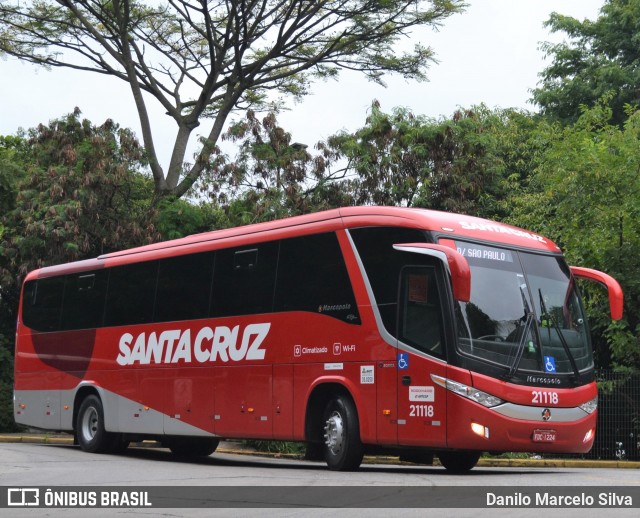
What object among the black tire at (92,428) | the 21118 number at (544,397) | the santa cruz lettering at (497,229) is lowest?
the black tire at (92,428)

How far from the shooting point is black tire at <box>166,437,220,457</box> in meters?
21.0

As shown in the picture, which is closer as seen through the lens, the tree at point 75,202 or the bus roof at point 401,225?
the bus roof at point 401,225

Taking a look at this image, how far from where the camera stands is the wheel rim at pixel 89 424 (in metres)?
21.6

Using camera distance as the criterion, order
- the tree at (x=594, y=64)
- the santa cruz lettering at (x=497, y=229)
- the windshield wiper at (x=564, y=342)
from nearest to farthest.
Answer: the windshield wiper at (x=564, y=342)
the santa cruz lettering at (x=497, y=229)
the tree at (x=594, y=64)

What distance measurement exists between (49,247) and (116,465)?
43.5 ft

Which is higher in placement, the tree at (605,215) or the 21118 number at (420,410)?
the tree at (605,215)

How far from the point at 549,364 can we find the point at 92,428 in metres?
10.3

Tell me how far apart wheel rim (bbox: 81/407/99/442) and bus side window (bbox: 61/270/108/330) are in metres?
1.66

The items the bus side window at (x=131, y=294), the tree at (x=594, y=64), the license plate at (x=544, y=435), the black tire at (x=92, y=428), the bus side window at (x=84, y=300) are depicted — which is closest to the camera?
the license plate at (x=544, y=435)

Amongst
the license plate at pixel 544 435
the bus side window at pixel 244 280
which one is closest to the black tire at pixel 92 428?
the bus side window at pixel 244 280

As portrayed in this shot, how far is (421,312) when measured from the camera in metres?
14.8

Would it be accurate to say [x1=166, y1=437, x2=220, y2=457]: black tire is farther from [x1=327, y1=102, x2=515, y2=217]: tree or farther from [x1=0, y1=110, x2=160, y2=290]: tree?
[x1=327, y1=102, x2=515, y2=217]: tree

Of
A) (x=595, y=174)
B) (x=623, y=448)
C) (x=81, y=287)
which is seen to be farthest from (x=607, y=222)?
(x=81, y=287)

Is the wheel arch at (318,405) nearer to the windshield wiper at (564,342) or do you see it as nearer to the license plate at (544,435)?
the license plate at (544,435)
